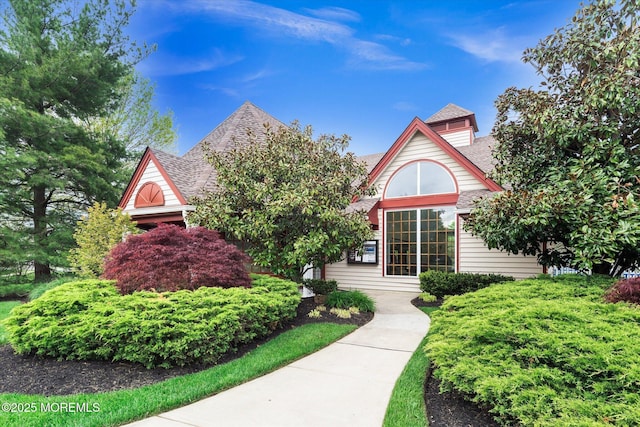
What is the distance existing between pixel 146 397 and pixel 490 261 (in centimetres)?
961

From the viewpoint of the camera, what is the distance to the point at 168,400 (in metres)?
3.38

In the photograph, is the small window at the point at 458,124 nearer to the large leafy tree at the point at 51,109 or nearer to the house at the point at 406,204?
the house at the point at 406,204

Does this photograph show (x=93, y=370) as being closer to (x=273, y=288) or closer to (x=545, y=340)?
(x=273, y=288)

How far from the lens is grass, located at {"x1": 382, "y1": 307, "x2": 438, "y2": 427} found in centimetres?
308

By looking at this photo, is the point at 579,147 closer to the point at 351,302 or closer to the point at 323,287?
the point at 351,302

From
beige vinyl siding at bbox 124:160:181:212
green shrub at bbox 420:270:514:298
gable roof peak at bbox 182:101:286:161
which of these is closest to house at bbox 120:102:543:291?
beige vinyl siding at bbox 124:160:181:212

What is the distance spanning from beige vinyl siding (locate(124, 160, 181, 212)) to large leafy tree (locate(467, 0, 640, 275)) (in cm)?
930

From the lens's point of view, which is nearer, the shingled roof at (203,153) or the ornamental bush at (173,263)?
the ornamental bush at (173,263)

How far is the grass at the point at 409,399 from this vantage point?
308 cm

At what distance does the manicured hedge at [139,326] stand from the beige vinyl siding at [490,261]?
7.21 metres

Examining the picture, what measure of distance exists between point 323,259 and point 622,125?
21.4ft

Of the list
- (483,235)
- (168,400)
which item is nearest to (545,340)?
(168,400)

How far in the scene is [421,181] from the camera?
1116cm

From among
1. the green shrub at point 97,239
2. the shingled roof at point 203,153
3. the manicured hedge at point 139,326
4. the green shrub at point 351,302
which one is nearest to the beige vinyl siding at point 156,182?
the shingled roof at point 203,153
